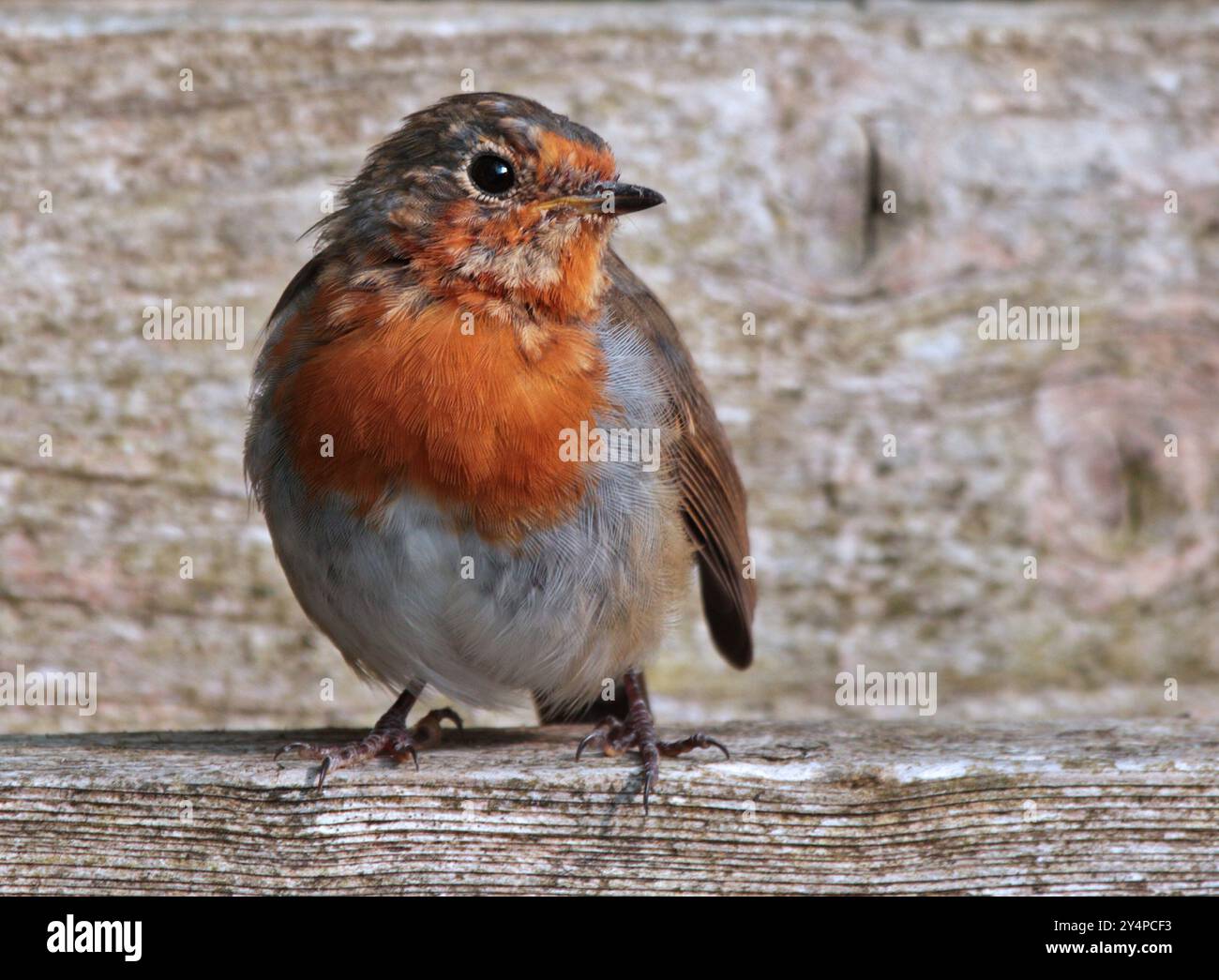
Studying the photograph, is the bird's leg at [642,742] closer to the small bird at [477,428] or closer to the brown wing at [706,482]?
the small bird at [477,428]

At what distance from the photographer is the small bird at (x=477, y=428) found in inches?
137

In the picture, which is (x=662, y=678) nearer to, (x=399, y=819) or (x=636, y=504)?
(x=636, y=504)

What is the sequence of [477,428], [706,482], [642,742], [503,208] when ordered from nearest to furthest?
[642,742] → [477,428] → [503,208] → [706,482]

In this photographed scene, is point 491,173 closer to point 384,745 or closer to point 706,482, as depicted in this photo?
point 706,482

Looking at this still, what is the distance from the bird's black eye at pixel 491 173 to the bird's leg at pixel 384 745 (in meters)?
1.15

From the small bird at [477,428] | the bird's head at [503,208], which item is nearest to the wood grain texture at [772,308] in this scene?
the small bird at [477,428]

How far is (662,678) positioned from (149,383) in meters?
1.55

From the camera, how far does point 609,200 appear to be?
370 centimetres

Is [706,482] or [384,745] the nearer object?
[384,745]

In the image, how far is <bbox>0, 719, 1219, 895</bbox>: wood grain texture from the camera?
2.92 metres

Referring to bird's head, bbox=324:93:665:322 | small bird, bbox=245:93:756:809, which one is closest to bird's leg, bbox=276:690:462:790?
small bird, bbox=245:93:756:809

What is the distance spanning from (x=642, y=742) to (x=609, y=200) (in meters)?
1.15

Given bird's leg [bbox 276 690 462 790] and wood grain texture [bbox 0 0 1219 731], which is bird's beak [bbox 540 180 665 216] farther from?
bird's leg [bbox 276 690 462 790]

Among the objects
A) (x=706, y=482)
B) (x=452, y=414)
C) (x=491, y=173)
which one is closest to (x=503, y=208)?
(x=491, y=173)
